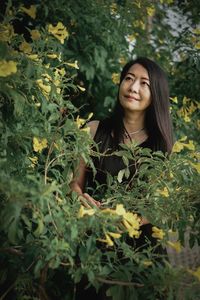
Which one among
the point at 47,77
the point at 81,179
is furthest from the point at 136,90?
the point at 47,77

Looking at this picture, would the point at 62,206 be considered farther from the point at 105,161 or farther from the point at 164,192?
the point at 105,161

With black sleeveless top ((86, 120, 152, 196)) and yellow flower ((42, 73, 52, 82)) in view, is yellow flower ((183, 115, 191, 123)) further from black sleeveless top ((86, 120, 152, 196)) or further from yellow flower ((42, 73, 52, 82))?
yellow flower ((42, 73, 52, 82))

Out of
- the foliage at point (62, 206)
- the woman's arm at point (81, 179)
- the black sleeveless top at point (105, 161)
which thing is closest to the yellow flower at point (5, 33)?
the foliage at point (62, 206)

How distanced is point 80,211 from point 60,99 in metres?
0.41

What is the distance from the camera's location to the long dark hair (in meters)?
1.95

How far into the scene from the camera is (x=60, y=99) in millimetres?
1425

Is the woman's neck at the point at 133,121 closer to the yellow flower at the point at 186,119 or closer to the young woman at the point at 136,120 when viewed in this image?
the young woman at the point at 136,120

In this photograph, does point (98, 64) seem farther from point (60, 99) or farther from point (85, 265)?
point (85, 265)

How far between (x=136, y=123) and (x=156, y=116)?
98mm

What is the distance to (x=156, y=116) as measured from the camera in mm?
1961

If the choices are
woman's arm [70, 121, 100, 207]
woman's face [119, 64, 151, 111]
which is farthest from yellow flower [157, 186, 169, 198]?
Result: woman's face [119, 64, 151, 111]

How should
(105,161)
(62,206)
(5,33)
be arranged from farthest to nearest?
1. (105,161)
2. (5,33)
3. (62,206)

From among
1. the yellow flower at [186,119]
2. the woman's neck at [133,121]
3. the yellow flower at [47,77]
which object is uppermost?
the yellow flower at [47,77]

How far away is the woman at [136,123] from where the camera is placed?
6.23 feet
